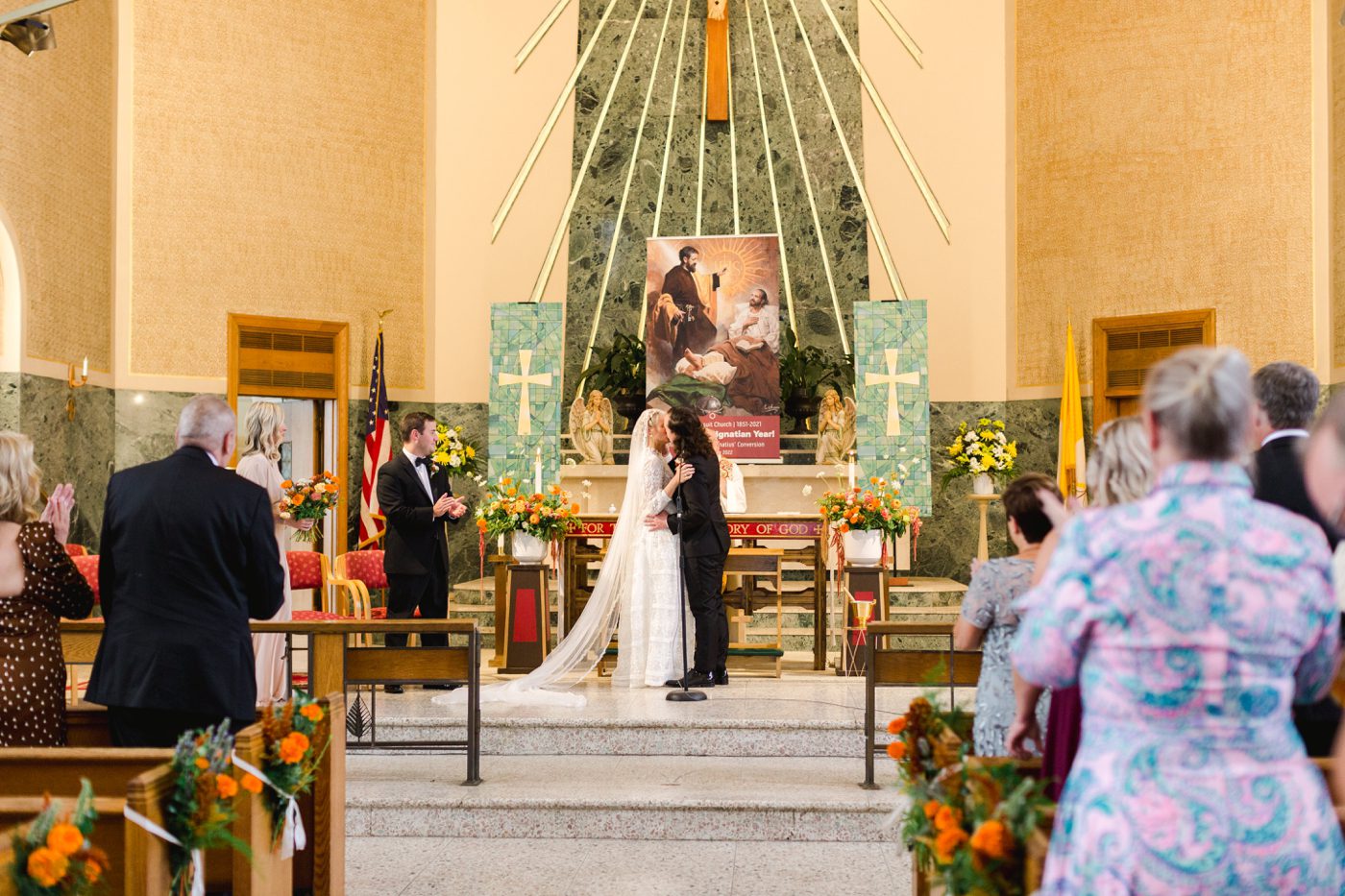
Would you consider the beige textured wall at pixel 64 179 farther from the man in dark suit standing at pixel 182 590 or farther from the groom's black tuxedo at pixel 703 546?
the man in dark suit standing at pixel 182 590

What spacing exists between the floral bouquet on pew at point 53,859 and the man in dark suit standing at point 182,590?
1166 mm

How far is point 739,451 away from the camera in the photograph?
12.2 meters

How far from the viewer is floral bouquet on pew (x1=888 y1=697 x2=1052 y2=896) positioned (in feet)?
8.23

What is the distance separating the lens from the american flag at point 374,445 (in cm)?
1141

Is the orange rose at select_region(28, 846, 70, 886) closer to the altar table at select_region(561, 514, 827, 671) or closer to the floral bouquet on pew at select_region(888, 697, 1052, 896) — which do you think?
the floral bouquet on pew at select_region(888, 697, 1052, 896)

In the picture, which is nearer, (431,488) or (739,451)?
(431,488)

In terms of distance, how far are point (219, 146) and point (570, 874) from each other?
28.0ft

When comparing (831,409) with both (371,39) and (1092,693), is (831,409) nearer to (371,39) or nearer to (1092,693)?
(371,39)

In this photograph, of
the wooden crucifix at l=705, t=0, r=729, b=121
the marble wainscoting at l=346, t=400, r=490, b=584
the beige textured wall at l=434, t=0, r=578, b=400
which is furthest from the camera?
the beige textured wall at l=434, t=0, r=578, b=400

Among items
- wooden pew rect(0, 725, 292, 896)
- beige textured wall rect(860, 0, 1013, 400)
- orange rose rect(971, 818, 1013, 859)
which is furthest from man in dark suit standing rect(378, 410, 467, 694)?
beige textured wall rect(860, 0, 1013, 400)

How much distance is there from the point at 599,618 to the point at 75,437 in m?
4.84

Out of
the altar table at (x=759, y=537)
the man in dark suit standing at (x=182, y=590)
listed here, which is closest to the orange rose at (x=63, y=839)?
the man in dark suit standing at (x=182, y=590)

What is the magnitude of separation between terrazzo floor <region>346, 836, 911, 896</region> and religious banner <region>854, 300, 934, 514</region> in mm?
5974

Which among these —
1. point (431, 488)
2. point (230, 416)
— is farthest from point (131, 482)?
point (431, 488)
